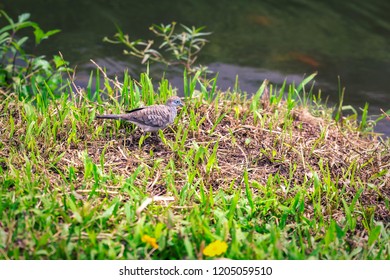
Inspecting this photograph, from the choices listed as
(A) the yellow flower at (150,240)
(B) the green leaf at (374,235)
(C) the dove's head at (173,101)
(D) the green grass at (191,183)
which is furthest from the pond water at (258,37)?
(A) the yellow flower at (150,240)

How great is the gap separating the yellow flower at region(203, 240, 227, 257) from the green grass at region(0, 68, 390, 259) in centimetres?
4

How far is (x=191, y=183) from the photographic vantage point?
398 centimetres

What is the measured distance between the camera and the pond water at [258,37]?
22.8ft

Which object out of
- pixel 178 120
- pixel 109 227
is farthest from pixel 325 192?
pixel 109 227

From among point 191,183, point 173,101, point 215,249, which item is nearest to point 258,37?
point 173,101

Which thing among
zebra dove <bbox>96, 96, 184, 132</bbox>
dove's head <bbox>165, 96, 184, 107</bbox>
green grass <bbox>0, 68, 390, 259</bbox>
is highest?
dove's head <bbox>165, 96, 184, 107</bbox>

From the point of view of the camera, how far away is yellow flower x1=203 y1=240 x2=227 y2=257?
315 centimetres

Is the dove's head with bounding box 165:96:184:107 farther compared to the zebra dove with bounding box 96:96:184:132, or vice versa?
the dove's head with bounding box 165:96:184:107

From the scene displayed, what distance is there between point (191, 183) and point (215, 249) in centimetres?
90

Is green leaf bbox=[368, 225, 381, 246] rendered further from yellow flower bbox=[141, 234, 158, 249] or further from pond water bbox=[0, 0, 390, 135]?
pond water bbox=[0, 0, 390, 135]

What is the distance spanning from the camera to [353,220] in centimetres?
377


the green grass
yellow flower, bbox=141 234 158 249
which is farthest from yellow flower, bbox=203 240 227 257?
yellow flower, bbox=141 234 158 249
